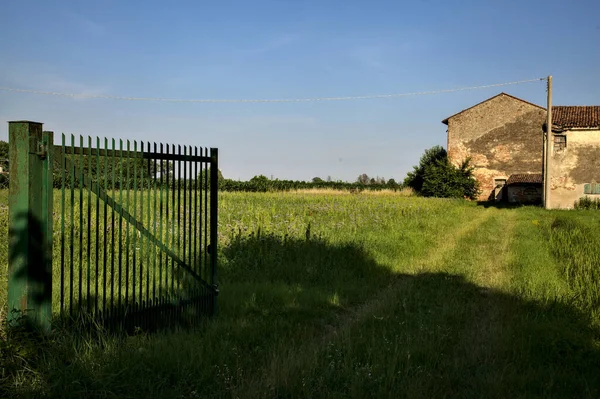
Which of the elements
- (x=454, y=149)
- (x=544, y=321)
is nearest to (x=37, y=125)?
(x=544, y=321)

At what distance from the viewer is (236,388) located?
3992 mm

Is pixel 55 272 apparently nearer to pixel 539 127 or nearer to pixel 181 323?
pixel 181 323

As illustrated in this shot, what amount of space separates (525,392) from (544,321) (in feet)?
7.58

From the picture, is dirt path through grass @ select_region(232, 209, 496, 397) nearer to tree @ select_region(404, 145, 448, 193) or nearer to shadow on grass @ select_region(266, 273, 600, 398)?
shadow on grass @ select_region(266, 273, 600, 398)

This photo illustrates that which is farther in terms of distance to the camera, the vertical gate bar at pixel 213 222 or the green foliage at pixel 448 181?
the green foliage at pixel 448 181

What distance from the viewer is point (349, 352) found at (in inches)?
186

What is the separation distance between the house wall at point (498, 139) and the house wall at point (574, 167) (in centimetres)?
1131

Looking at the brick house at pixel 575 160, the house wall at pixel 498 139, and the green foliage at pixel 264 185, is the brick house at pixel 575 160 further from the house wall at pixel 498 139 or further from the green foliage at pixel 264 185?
the green foliage at pixel 264 185

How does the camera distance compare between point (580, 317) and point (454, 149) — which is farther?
point (454, 149)

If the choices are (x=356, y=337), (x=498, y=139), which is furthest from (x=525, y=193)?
(x=356, y=337)

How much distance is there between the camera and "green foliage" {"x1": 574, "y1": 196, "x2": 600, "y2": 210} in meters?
29.3

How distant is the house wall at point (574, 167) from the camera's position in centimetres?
3028

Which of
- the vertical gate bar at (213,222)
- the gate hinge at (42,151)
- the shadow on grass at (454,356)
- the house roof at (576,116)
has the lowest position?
the shadow on grass at (454,356)

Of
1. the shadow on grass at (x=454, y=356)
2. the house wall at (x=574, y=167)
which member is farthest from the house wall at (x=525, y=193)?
the shadow on grass at (x=454, y=356)
